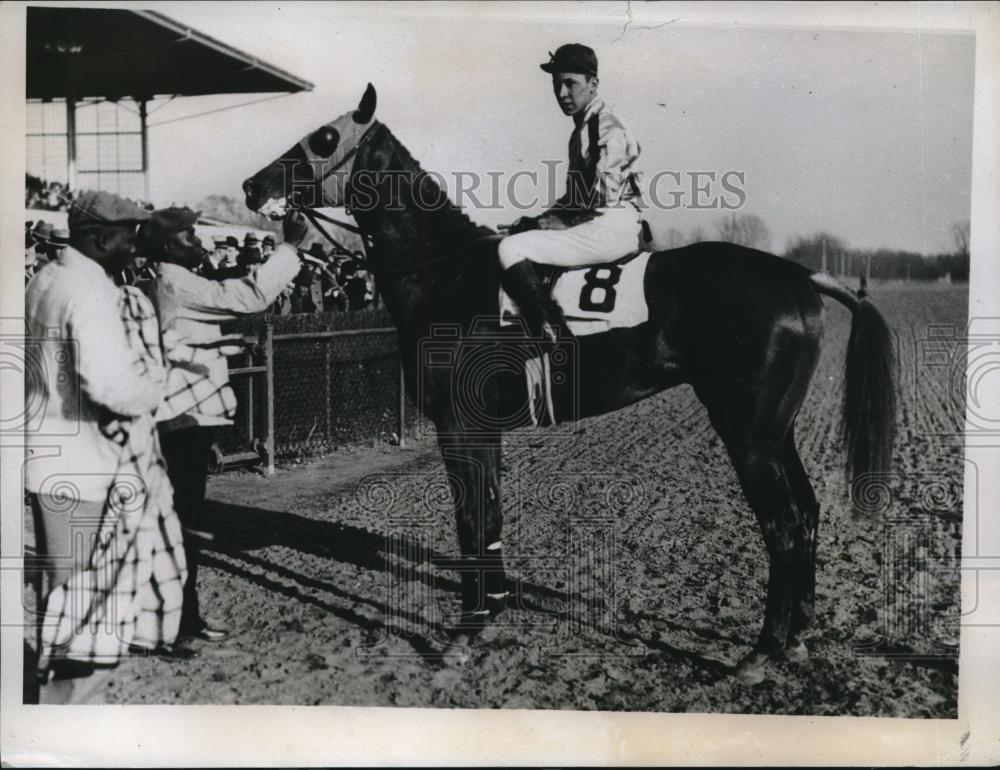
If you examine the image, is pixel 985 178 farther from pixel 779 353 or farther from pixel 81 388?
pixel 81 388

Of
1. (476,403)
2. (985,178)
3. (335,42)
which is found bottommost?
(476,403)

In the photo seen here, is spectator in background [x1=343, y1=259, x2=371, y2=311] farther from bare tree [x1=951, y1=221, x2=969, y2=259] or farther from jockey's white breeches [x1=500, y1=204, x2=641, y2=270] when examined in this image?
bare tree [x1=951, y1=221, x2=969, y2=259]

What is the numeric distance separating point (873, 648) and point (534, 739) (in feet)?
5.52

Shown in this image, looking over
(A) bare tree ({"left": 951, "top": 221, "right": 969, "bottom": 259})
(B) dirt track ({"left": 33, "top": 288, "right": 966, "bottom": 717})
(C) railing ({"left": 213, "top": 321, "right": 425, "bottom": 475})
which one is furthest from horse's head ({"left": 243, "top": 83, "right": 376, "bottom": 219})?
(A) bare tree ({"left": 951, "top": 221, "right": 969, "bottom": 259})

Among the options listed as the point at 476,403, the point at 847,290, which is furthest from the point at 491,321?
the point at 847,290

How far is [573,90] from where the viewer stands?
4.11m

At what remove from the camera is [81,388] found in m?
4.09

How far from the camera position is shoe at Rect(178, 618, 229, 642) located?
4215mm

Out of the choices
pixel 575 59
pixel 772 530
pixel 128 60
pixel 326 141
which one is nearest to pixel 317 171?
pixel 326 141

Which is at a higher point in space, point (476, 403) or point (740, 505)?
point (476, 403)

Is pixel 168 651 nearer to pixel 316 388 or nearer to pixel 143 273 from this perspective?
pixel 316 388

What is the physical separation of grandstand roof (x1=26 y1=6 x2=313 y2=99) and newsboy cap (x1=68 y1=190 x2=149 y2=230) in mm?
543

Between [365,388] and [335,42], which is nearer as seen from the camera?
[335,42]

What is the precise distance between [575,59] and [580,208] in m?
0.71
